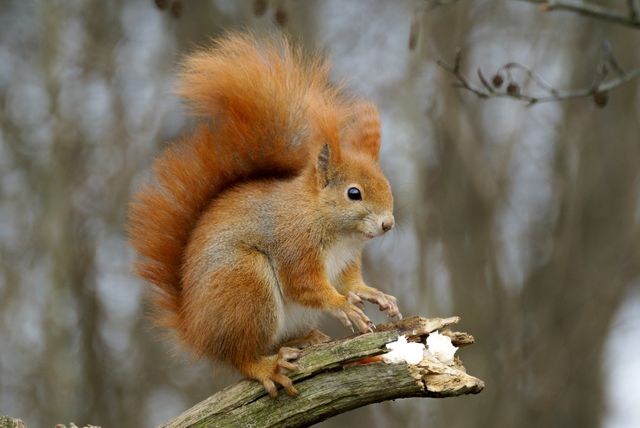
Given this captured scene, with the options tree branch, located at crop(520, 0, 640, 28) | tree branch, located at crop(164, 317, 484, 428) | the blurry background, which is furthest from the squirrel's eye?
the blurry background

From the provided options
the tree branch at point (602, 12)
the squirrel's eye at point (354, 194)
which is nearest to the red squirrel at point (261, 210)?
the squirrel's eye at point (354, 194)

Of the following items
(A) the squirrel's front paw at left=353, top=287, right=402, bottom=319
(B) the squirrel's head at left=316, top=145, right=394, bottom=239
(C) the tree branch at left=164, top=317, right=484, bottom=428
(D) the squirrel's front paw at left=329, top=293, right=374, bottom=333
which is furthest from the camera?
(B) the squirrel's head at left=316, top=145, right=394, bottom=239

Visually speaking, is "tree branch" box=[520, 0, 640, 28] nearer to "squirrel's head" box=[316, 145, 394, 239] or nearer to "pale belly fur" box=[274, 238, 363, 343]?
"squirrel's head" box=[316, 145, 394, 239]

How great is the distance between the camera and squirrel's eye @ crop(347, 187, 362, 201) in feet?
9.30

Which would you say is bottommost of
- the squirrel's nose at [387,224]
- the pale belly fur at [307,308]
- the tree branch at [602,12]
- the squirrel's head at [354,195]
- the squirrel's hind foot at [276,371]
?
the squirrel's hind foot at [276,371]

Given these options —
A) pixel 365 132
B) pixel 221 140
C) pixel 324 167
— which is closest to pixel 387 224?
pixel 324 167

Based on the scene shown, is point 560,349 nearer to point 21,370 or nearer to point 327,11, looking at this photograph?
point 327,11

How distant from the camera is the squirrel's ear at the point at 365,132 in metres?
3.08

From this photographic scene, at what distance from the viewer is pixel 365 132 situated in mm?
3092

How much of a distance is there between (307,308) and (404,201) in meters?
2.92

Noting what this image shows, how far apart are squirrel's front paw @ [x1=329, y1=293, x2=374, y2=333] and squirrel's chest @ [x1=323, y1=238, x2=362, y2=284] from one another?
0.16m

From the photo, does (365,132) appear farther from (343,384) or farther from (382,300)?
(343,384)

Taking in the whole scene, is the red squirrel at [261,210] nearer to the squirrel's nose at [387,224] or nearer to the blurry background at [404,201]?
the squirrel's nose at [387,224]

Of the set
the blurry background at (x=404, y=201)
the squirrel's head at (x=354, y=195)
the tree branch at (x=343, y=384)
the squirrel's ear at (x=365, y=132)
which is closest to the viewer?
the tree branch at (x=343, y=384)
